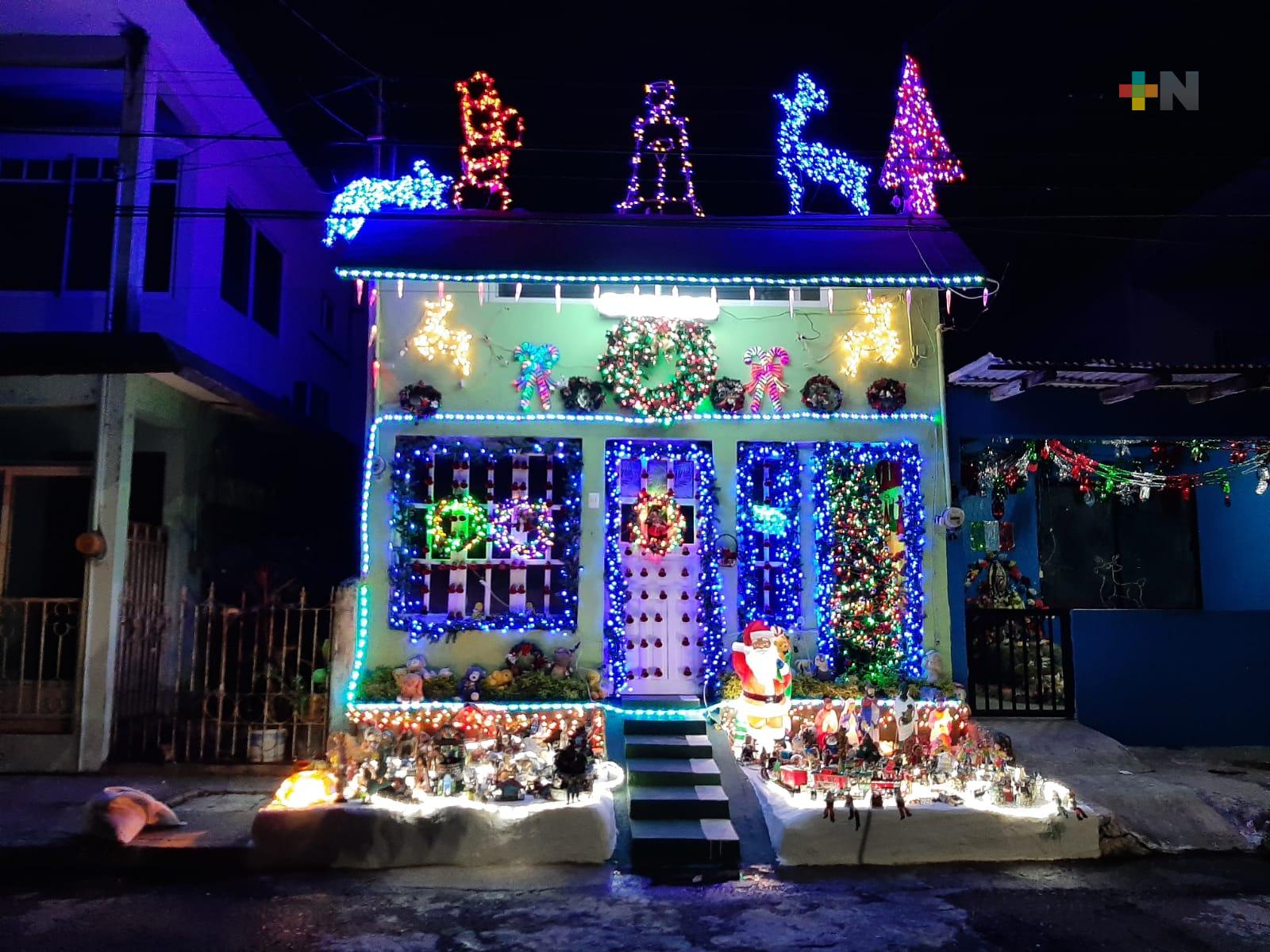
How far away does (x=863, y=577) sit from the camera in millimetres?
10891

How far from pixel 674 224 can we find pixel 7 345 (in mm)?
8149

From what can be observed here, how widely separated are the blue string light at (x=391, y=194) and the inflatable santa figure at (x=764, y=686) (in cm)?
720

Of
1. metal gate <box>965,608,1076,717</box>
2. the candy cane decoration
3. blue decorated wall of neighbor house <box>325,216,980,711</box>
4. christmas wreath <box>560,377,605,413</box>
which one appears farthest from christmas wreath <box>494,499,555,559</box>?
metal gate <box>965,608,1076,717</box>

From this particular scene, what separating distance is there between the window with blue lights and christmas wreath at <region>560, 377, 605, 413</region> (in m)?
0.47

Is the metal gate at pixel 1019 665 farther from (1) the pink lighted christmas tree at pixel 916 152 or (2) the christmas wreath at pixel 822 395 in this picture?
(1) the pink lighted christmas tree at pixel 916 152

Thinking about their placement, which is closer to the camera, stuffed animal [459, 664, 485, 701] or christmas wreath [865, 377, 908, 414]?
stuffed animal [459, 664, 485, 701]

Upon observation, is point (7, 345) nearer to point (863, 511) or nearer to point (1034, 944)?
point (863, 511)

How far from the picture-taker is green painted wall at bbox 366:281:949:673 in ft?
35.0

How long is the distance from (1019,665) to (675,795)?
6891mm

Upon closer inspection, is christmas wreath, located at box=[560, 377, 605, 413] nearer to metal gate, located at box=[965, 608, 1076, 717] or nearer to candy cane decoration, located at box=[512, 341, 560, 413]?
candy cane decoration, located at box=[512, 341, 560, 413]

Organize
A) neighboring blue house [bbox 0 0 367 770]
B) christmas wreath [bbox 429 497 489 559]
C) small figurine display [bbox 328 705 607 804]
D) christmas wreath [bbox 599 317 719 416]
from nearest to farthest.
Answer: small figurine display [bbox 328 705 607 804], neighboring blue house [bbox 0 0 367 770], christmas wreath [bbox 429 497 489 559], christmas wreath [bbox 599 317 719 416]

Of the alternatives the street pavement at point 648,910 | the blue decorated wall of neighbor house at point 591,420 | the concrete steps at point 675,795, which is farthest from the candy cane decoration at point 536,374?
the street pavement at point 648,910

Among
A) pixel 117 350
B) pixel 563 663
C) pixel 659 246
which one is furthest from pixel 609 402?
pixel 117 350

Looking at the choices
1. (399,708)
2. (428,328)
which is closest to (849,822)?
(399,708)
